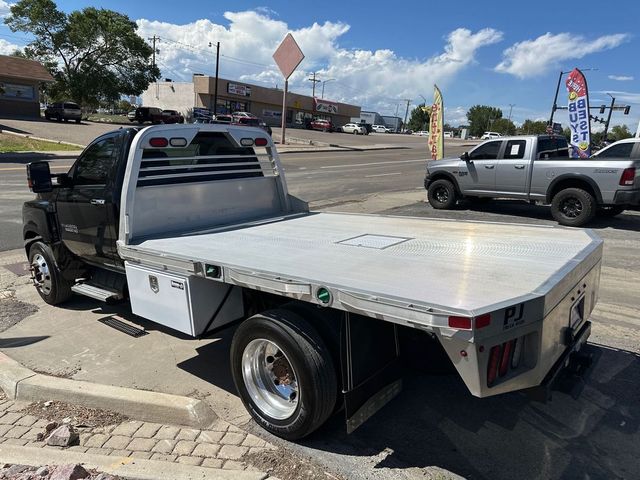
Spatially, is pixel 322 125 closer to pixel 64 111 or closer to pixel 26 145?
pixel 64 111

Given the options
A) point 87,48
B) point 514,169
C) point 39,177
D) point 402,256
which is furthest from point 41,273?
point 87,48

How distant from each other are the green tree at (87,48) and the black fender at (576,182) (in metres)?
55.3

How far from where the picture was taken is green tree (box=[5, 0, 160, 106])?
52719 millimetres

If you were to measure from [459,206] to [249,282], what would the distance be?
1123 cm

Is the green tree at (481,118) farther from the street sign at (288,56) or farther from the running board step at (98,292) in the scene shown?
the running board step at (98,292)

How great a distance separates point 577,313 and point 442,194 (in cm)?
1003

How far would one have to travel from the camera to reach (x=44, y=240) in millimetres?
5348

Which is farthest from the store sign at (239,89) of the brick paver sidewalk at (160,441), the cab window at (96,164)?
the brick paver sidewalk at (160,441)

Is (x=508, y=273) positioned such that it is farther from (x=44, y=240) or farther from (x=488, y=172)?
(x=488, y=172)

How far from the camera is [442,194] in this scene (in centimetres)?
1294

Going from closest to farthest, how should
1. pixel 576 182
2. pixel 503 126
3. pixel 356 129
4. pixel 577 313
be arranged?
1. pixel 577 313
2. pixel 576 182
3. pixel 356 129
4. pixel 503 126

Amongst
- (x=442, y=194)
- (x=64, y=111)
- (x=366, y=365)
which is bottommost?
(x=366, y=365)

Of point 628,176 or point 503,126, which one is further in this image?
point 503,126

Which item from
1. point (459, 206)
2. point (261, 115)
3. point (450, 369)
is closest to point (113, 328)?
point (450, 369)
